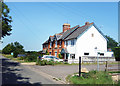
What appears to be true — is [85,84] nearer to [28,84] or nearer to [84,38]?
[28,84]

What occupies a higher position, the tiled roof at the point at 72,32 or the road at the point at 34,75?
the tiled roof at the point at 72,32

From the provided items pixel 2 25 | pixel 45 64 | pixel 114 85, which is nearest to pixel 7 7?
pixel 2 25

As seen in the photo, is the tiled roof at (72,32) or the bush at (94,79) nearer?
the bush at (94,79)

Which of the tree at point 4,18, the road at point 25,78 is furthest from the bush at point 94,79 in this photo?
the tree at point 4,18

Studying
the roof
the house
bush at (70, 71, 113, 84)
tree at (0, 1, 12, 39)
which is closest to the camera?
bush at (70, 71, 113, 84)

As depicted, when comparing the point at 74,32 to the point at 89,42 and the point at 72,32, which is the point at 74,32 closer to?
the point at 72,32

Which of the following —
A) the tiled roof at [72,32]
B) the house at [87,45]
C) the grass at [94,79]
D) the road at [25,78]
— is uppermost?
the tiled roof at [72,32]

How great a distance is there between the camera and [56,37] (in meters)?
37.2

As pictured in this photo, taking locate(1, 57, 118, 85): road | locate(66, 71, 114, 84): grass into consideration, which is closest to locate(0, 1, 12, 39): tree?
locate(1, 57, 118, 85): road

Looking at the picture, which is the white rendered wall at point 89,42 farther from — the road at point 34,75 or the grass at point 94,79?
the grass at point 94,79

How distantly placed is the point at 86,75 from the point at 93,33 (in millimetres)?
21743

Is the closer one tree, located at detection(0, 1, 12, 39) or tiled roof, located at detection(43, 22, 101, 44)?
tree, located at detection(0, 1, 12, 39)

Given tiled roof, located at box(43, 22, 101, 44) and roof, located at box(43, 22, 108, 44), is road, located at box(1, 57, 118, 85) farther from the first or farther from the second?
tiled roof, located at box(43, 22, 101, 44)

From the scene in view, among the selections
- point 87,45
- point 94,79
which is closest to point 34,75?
point 94,79
